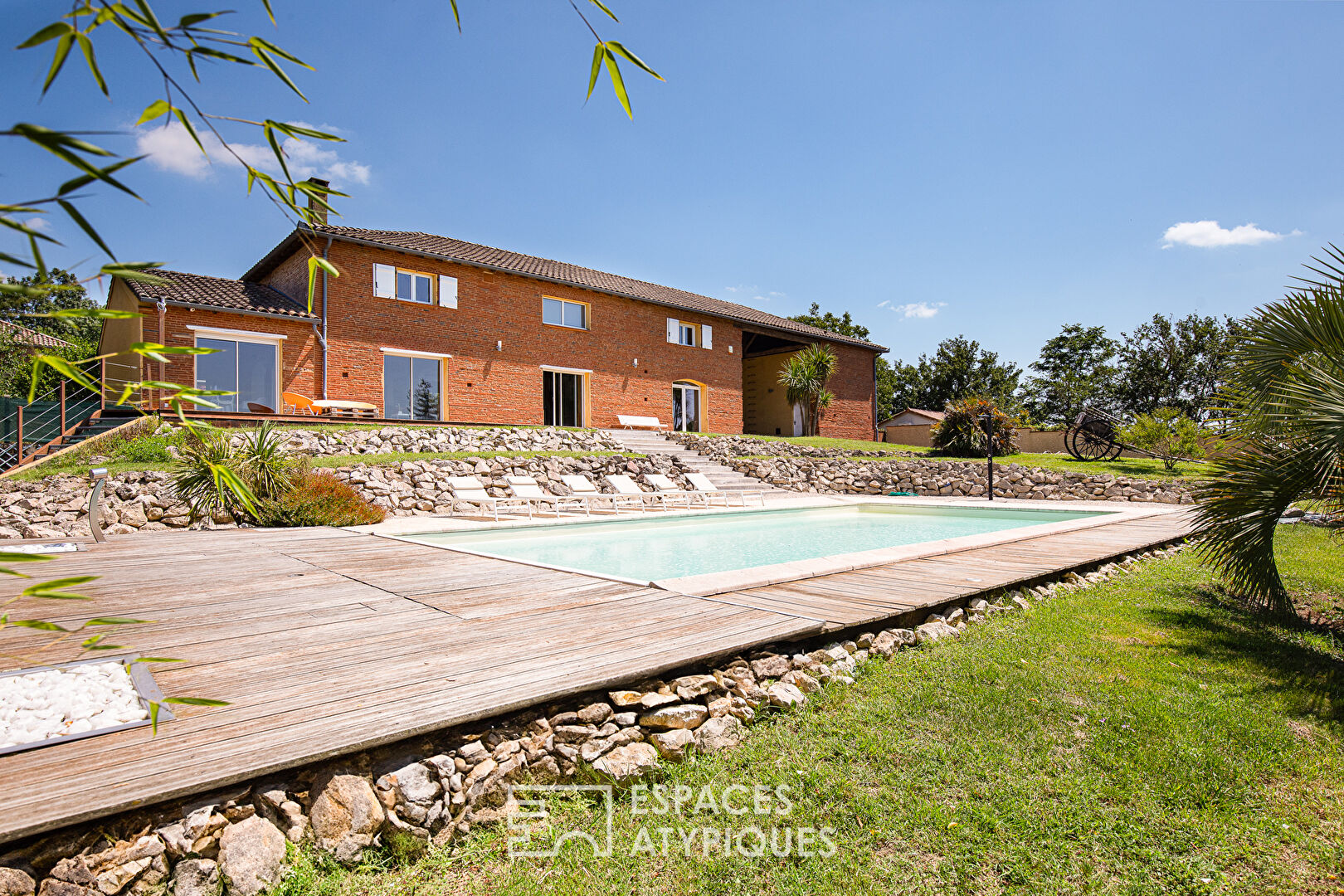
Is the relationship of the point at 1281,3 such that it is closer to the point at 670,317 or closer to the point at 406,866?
the point at 406,866

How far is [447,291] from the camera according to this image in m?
18.3

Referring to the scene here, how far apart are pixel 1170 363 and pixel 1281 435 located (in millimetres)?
46537

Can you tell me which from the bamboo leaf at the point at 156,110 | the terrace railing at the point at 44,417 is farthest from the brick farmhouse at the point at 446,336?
the bamboo leaf at the point at 156,110

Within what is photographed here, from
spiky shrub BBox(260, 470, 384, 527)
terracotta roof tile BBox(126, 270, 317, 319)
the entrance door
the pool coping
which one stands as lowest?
the pool coping

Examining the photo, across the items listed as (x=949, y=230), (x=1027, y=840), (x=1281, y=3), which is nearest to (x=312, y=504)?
(x=1027, y=840)

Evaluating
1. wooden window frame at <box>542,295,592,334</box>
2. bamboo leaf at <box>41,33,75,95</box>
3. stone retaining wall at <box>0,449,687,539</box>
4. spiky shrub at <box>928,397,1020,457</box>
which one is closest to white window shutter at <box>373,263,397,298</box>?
wooden window frame at <box>542,295,592,334</box>

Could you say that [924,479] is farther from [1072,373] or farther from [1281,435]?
[1072,373]

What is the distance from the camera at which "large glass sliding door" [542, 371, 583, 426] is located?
20578 mm

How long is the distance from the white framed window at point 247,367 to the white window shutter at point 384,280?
264 centimetres

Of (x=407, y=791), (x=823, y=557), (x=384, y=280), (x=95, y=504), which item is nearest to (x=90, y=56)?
(x=407, y=791)

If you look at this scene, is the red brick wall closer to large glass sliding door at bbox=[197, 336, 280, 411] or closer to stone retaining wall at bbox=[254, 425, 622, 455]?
large glass sliding door at bbox=[197, 336, 280, 411]

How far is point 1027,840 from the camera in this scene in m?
2.33

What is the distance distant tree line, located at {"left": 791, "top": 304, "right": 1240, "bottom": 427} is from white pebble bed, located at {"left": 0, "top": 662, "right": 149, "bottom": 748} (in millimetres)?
43109

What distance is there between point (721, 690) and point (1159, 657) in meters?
3.02
